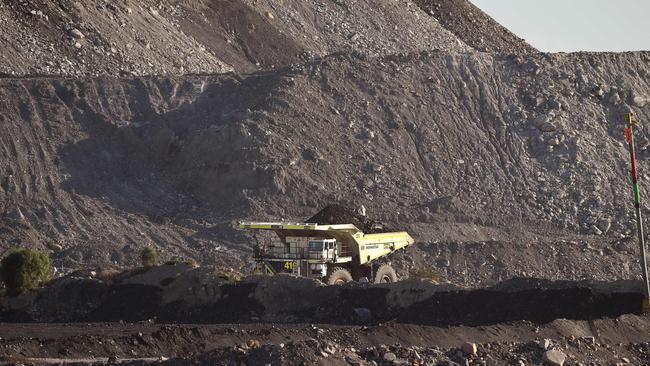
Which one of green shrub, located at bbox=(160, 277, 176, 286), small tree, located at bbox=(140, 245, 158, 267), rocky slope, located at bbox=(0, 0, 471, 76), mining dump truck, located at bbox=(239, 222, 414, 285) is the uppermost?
rocky slope, located at bbox=(0, 0, 471, 76)

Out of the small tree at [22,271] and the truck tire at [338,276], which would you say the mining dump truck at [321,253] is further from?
the small tree at [22,271]

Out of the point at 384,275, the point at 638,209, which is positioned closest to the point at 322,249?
the point at 384,275

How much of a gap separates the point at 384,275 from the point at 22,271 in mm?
10170

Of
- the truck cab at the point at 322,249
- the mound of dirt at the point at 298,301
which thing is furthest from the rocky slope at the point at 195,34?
the truck cab at the point at 322,249

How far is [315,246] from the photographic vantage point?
38844 millimetres

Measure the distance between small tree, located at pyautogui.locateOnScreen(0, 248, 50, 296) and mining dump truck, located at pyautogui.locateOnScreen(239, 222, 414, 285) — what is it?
232 inches

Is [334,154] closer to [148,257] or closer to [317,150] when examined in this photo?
[317,150]

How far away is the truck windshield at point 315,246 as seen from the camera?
38719 millimetres

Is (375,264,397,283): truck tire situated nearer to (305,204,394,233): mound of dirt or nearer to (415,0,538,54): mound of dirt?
(305,204,394,233): mound of dirt

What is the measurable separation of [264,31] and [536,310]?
4778cm

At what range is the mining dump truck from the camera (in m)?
38.8

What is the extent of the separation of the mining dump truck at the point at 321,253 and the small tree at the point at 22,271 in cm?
590

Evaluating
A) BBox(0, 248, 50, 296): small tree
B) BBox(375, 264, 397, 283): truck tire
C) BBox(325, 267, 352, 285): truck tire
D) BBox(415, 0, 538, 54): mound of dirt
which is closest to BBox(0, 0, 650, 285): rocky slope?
BBox(375, 264, 397, 283): truck tire

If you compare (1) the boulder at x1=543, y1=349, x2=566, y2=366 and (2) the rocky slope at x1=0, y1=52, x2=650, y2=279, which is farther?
(2) the rocky slope at x1=0, y1=52, x2=650, y2=279
